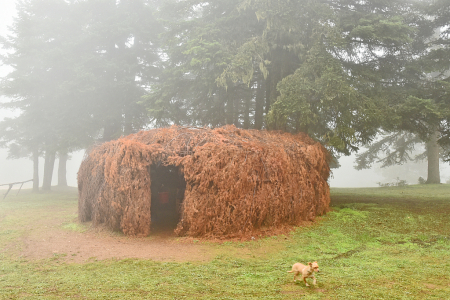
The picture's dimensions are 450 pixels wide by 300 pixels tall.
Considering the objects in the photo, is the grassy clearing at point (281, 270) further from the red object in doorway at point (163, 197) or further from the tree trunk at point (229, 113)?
the tree trunk at point (229, 113)

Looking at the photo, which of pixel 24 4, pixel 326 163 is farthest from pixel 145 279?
pixel 24 4

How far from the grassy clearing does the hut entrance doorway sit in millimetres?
4296

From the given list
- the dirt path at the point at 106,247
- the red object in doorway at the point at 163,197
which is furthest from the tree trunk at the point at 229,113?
the dirt path at the point at 106,247

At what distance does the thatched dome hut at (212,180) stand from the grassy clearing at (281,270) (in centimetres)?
76

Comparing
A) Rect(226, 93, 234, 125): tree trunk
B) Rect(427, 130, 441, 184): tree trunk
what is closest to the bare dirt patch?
Rect(226, 93, 234, 125): tree trunk

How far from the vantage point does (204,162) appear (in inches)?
335

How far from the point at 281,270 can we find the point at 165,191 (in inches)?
320

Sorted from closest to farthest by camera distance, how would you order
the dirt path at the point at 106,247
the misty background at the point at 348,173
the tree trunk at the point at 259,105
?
the dirt path at the point at 106,247 → the tree trunk at the point at 259,105 → the misty background at the point at 348,173

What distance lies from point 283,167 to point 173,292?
5360 millimetres

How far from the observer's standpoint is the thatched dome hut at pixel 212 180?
8.41 metres

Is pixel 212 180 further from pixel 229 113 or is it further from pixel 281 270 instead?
pixel 229 113

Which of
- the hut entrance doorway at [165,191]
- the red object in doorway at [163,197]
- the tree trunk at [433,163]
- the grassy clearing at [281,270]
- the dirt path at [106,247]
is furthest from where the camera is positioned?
the tree trunk at [433,163]

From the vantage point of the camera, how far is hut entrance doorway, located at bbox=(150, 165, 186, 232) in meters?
11.8

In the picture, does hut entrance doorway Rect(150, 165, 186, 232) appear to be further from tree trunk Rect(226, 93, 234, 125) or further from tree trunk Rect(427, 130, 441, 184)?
tree trunk Rect(427, 130, 441, 184)
